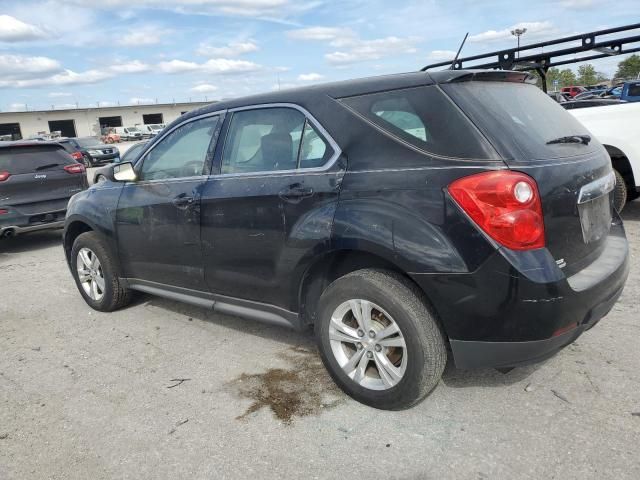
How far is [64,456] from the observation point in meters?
2.77

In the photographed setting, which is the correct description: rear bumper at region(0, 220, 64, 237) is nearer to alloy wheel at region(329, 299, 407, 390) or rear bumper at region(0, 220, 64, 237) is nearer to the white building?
alloy wheel at region(329, 299, 407, 390)

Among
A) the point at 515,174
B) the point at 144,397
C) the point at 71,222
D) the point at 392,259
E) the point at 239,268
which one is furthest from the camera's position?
the point at 71,222

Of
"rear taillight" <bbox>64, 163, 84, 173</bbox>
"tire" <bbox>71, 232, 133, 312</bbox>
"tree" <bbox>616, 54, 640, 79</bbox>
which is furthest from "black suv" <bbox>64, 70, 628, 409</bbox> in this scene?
"tree" <bbox>616, 54, 640, 79</bbox>

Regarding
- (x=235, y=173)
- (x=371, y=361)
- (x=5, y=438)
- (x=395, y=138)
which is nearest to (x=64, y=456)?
(x=5, y=438)

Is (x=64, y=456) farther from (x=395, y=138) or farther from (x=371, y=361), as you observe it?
(x=395, y=138)

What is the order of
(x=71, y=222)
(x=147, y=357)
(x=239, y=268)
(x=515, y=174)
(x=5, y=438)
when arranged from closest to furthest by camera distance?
(x=515, y=174)
(x=5, y=438)
(x=239, y=268)
(x=147, y=357)
(x=71, y=222)

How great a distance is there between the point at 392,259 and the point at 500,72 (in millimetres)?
1282

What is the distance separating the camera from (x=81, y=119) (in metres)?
72.6

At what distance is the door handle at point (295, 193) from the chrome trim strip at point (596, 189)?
4.68ft

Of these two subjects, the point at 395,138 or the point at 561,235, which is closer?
the point at 561,235

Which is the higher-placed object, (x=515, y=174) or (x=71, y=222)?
(x=515, y=174)

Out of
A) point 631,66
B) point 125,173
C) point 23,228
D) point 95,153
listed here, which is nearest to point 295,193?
point 125,173

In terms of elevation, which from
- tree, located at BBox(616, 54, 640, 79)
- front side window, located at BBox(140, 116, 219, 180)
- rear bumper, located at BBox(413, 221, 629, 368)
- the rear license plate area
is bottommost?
rear bumper, located at BBox(413, 221, 629, 368)

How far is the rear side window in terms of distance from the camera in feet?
8.46
